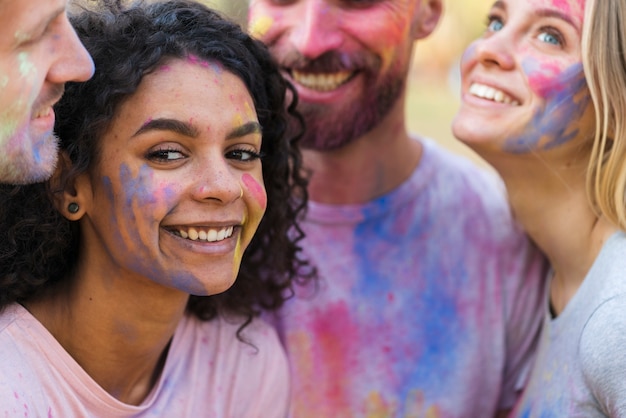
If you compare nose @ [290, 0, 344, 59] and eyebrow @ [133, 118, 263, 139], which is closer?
eyebrow @ [133, 118, 263, 139]

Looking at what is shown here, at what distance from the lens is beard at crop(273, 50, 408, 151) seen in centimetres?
333

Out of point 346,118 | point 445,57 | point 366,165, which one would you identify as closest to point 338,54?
point 346,118

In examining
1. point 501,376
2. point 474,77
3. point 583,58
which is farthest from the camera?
point 501,376

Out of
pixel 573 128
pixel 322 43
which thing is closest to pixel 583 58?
pixel 573 128

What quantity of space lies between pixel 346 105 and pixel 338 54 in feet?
0.67

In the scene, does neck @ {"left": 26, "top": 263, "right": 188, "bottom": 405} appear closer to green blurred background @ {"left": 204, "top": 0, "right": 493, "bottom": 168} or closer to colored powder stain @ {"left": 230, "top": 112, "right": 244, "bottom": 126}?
colored powder stain @ {"left": 230, "top": 112, "right": 244, "bottom": 126}

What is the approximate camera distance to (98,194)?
2.59 meters

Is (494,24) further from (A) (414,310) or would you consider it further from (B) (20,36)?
(B) (20,36)

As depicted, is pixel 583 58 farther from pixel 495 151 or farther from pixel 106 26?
pixel 106 26

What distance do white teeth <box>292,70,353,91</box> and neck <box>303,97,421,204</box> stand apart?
26 centimetres

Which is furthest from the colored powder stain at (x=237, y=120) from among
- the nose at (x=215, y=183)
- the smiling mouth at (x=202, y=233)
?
the smiling mouth at (x=202, y=233)

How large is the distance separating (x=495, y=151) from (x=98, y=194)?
135cm

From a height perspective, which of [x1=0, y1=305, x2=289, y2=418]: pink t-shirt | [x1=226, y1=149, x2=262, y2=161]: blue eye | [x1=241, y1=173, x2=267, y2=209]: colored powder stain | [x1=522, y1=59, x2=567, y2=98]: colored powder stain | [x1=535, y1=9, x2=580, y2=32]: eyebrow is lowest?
[x1=0, y1=305, x2=289, y2=418]: pink t-shirt

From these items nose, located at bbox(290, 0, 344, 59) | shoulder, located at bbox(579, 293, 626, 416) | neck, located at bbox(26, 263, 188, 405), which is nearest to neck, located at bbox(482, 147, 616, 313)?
shoulder, located at bbox(579, 293, 626, 416)
